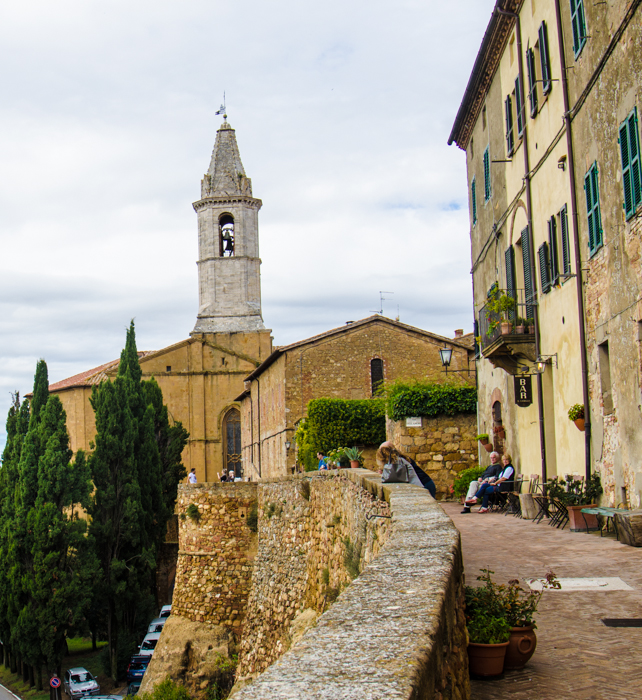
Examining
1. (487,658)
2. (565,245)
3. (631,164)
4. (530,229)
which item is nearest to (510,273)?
(530,229)

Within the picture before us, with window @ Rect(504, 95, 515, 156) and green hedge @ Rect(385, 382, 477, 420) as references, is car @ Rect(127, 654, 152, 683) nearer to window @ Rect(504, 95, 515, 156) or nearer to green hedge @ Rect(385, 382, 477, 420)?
green hedge @ Rect(385, 382, 477, 420)

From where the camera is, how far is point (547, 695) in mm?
4141

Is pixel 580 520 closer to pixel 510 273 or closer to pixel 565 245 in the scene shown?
pixel 565 245

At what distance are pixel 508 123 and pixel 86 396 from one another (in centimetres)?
4142

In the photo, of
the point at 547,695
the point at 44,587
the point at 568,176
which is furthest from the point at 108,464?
the point at 547,695

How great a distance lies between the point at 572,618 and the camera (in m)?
5.76

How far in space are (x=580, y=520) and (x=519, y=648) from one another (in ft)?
22.7

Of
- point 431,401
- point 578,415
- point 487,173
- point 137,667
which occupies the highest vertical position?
point 487,173

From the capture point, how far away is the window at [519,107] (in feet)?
48.8

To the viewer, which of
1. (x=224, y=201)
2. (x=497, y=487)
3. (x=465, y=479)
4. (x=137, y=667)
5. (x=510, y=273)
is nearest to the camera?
(x=497, y=487)

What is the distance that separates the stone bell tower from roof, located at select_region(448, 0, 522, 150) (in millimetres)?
37009

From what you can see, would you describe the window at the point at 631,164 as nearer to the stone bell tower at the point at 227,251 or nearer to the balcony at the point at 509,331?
the balcony at the point at 509,331

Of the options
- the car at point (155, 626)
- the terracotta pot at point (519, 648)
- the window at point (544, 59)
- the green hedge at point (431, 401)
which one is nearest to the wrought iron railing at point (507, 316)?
the window at point (544, 59)

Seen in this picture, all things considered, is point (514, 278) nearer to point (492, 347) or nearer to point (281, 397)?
point (492, 347)
